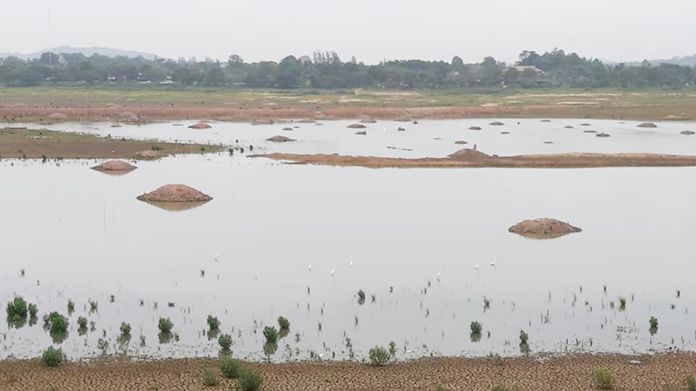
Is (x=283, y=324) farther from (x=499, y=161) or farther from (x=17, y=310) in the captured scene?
(x=499, y=161)

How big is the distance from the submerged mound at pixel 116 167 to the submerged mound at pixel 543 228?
962 inches

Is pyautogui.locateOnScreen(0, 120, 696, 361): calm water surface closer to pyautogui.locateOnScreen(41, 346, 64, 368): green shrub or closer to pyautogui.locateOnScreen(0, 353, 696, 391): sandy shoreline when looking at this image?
pyautogui.locateOnScreen(0, 353, 696, 391): sandy shoreline

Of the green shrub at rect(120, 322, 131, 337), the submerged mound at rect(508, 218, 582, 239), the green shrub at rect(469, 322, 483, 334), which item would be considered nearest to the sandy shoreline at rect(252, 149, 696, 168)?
the submerged mound at rect(508, 218, 582, 239)

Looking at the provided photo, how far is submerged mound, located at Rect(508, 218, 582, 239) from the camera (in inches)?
1293

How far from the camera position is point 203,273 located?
1024 inches

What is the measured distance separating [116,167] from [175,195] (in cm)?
1166

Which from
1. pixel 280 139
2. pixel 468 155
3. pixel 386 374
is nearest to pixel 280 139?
pixel 280 139

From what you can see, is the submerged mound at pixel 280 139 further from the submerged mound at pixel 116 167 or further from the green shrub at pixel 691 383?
the green shrub at pixel 691 383

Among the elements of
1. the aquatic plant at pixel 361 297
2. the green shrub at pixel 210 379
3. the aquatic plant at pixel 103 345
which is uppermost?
the green shrub at pixel 210 379

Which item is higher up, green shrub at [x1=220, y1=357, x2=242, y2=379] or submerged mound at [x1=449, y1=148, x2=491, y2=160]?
green shrub at [x1=220, y1=357, x2=242, y2=379]

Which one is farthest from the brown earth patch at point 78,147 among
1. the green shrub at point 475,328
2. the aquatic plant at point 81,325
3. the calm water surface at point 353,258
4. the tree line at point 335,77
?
the tree line at point 335,77

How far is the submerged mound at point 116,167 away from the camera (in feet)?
162

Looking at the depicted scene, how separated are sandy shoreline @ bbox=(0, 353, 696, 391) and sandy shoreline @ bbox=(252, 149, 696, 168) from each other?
1380 inches

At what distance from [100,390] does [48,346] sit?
11.5 feet
